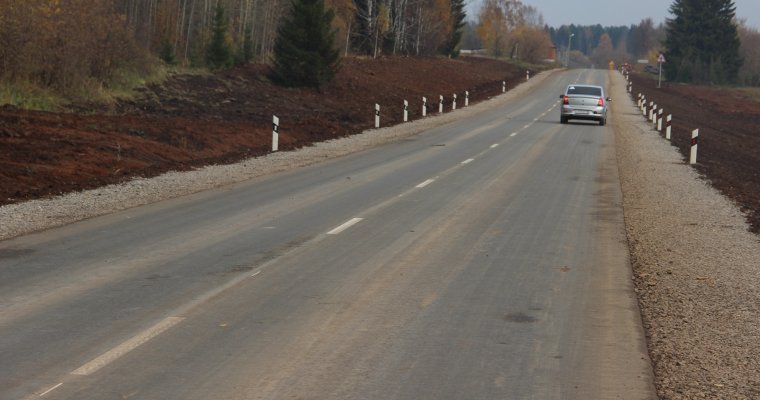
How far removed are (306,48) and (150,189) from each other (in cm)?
3173

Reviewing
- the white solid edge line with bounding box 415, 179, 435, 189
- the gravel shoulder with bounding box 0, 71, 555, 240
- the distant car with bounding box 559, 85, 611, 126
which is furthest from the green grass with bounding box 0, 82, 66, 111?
the distant car with bounding box 559, 85, 611, 126

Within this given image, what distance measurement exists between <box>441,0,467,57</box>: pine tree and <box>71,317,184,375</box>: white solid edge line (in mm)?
96511

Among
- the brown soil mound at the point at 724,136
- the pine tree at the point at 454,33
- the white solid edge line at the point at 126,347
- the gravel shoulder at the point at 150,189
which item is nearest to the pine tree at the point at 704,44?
the brown soil mound at the point at 724,136

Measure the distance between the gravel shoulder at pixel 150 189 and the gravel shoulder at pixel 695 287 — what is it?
306 inches

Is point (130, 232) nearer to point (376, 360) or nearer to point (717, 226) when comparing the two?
point (376, 360)

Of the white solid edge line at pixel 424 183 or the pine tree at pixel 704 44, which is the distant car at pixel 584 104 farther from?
the pine tree at pixel 704 44

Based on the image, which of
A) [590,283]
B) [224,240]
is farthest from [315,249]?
[590,283]

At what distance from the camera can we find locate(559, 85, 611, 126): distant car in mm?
40656

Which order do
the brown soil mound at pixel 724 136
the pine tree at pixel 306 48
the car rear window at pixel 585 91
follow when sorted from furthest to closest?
the pine tree at pixel 306 48 → the car rear window at pixel 585 91 → the brown soil mound at pixel 724 136

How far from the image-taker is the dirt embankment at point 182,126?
63.6ft

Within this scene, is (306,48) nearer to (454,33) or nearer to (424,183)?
(424,183)

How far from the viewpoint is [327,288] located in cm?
902

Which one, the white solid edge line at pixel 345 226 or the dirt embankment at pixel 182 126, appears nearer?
the white solid edge line at pixel 345 226

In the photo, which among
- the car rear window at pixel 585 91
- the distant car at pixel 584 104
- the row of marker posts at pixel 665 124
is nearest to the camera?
the row of marker posts at pixel 665 124
